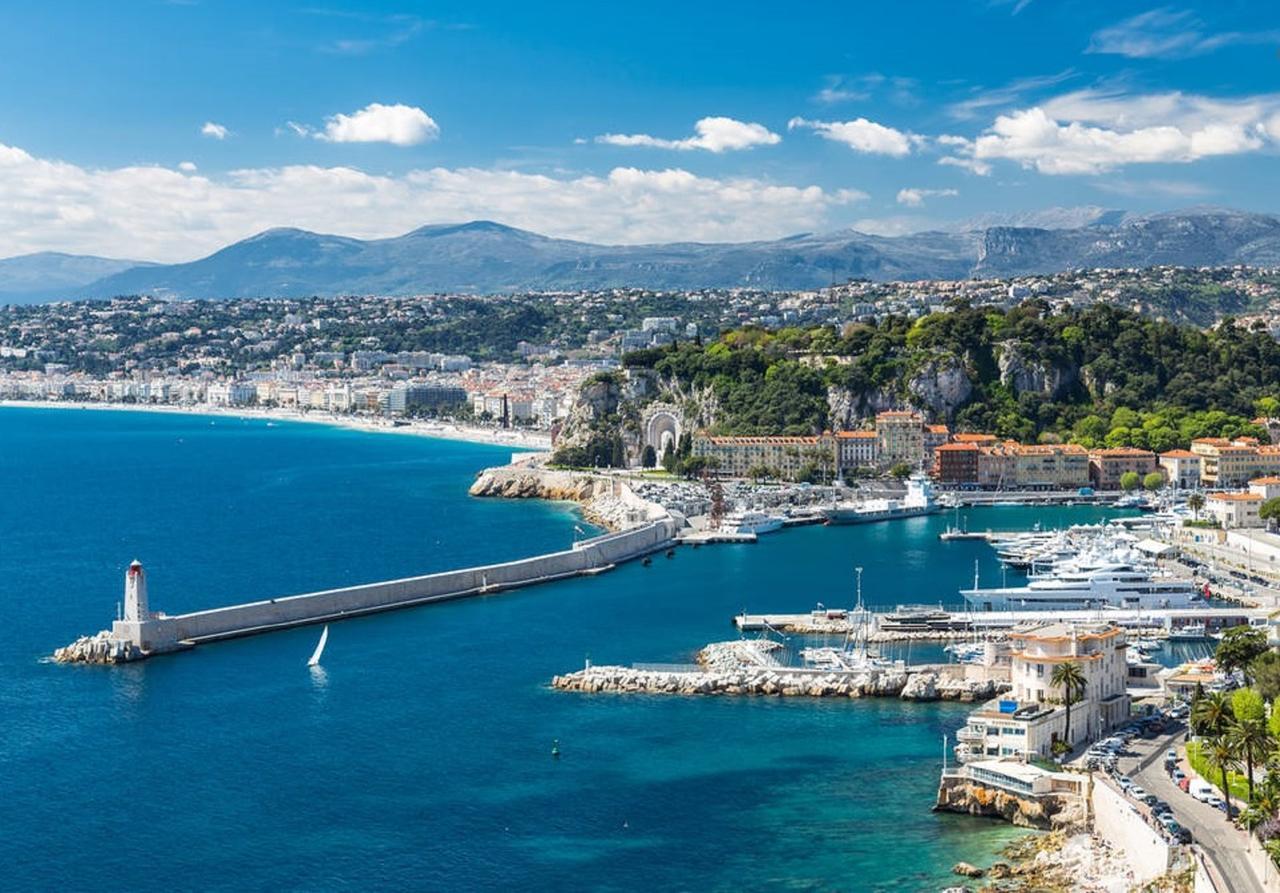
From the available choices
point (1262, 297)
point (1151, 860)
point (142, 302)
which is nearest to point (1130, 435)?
point (1151, 860)

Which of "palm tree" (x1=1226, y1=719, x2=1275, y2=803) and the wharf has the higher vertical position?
"palm tree" (x1=1226, y1=719, x2=1275, y2=803)

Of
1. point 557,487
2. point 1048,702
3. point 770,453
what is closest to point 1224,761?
point 1048,702

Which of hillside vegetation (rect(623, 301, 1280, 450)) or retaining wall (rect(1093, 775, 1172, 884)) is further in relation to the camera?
hillside vegetation (rect(623, 301, 1280, 450))

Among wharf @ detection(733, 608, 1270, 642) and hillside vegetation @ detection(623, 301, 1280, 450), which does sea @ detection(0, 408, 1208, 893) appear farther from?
hillside vegetation @ detection(623, 301, 1280, 450)

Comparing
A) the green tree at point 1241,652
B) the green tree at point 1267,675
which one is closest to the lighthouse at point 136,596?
the green tree at point 1241,652

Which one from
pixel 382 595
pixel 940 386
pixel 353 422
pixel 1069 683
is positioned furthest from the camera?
pixel 353 422

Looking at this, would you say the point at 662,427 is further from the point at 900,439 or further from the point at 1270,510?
the point at 1270,510

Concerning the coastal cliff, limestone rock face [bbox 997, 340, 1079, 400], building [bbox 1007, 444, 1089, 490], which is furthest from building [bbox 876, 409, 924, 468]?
the coastal cliff
